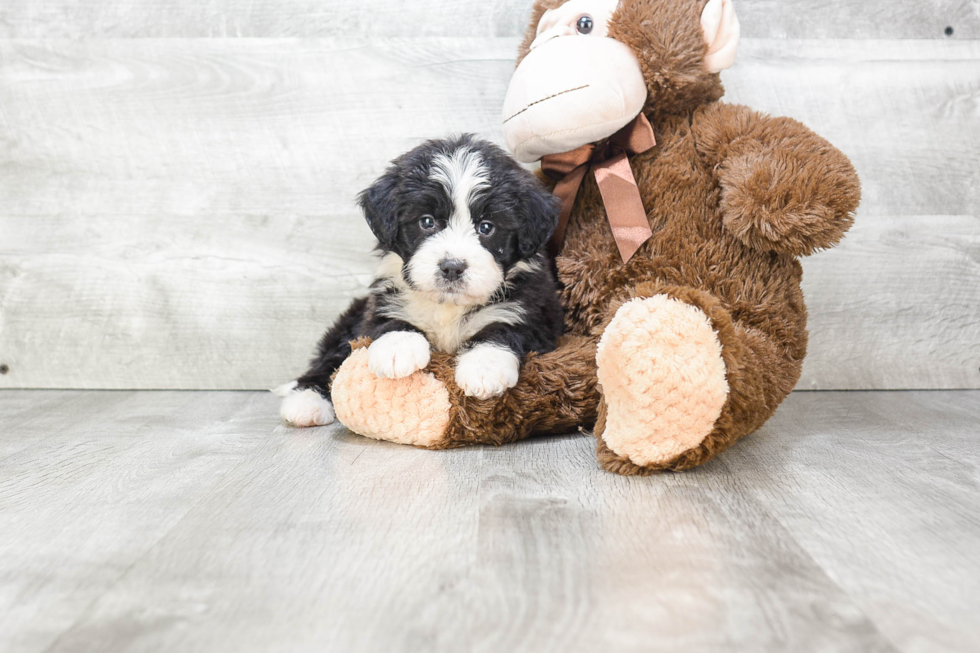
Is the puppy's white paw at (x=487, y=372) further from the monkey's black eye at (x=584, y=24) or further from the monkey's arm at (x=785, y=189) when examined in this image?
the monkey's black eye at (x=584, y=24)

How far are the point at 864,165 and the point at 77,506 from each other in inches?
94.2

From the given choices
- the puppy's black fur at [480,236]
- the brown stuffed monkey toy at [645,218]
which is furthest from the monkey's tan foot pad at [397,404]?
the puppy's black fur at [480,236]

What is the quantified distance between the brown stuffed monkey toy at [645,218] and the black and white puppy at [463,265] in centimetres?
7

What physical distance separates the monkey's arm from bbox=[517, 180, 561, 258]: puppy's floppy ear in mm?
397

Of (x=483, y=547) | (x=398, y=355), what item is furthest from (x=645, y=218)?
(x=483, y=547)

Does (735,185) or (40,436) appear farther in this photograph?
(40,436)

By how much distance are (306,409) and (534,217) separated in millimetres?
806

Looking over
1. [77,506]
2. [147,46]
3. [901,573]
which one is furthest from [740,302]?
[147,46]

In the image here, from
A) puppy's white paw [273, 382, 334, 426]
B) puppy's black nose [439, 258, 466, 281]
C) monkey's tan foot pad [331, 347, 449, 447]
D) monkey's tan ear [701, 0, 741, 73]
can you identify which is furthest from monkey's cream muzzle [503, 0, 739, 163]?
puppy's white paw [273, 382, 334, 426]

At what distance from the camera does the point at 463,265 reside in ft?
5.66

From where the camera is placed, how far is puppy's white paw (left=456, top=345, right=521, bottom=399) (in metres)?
1.72

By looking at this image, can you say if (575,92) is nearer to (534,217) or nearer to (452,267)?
(534,217)

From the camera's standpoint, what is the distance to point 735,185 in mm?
1772

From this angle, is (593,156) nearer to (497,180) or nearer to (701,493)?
(497,180)
